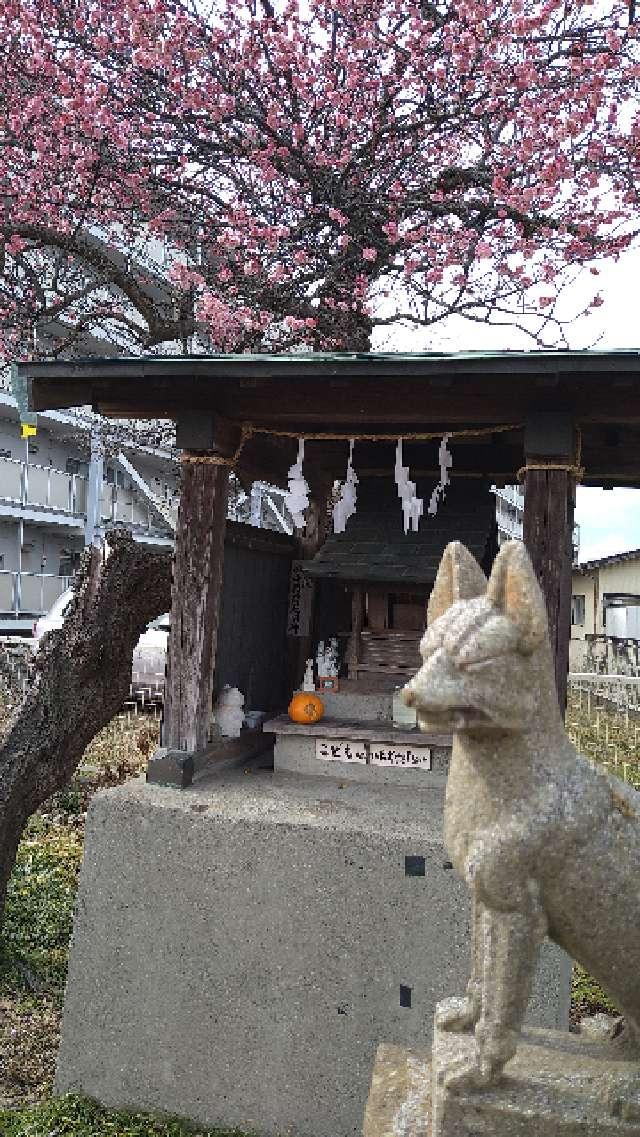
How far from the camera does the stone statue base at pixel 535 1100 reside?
2283mm

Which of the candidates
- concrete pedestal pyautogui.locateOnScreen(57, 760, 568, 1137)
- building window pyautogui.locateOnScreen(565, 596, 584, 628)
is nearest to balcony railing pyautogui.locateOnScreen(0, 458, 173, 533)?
building window pyautogui.locateOnScreen(565, 596, 584, 628)

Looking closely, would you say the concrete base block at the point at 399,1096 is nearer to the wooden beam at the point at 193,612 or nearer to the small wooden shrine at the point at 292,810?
the small wooden shrine at the point at 292,810

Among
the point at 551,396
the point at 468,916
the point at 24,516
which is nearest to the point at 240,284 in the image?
the point at 551,396

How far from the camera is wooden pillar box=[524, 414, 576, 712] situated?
184 inches

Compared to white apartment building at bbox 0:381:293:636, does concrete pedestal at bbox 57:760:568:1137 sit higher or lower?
lower

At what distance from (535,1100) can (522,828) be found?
87cm

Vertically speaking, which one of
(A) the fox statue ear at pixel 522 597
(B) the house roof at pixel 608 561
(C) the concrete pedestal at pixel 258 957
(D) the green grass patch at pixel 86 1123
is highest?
(B) the house roof at pixel 608 561

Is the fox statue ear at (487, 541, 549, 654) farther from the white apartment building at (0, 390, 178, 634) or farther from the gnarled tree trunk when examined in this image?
the white apartment building at (0, 390, 178, 634)

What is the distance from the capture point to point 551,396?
15.3ft

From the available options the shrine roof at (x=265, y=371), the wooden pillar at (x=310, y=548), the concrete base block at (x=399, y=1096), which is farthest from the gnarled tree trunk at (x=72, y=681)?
the concrete base block at (x=399, y=1096)

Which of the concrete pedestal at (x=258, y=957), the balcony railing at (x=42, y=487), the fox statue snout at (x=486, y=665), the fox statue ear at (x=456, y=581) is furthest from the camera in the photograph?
the balcony railing at (x=42, y=487)

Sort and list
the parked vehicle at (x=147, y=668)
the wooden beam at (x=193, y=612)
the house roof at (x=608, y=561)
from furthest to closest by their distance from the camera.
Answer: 1. the house roof at (x=608, y=561)
2. the parked vehicle at (x=147, y=668)
3. the wooden beam at (x=193, y=612)

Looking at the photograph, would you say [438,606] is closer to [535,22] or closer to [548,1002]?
[548,1002]

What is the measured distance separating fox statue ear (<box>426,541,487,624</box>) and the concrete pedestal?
86.2 inches
